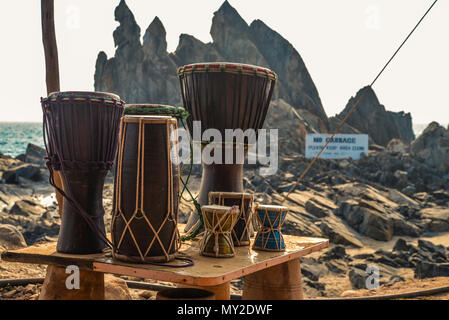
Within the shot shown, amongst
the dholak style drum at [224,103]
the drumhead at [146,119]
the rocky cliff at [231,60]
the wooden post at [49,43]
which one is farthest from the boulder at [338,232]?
the rocky cliff at [231,60]

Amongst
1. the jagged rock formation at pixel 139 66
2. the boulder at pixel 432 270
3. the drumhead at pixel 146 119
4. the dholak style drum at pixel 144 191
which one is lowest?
the boulder at pixel 432 270

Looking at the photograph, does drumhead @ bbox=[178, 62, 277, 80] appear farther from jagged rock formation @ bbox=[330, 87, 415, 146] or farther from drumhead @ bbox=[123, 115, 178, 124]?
jagged rock formation @ bbox=[330, 87, 415, 146]

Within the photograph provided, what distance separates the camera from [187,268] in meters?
2.80

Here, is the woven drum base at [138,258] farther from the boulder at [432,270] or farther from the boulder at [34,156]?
the boulder at [34,156]

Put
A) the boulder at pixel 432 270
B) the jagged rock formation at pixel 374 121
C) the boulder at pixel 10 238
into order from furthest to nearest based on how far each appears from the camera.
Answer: the jagged rock formation at pixel 374 121 → the boulder at pixel 432 270 → the boulder at pixel 10 238

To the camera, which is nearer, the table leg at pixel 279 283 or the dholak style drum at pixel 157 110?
the dholak style drum at pixel 157 110

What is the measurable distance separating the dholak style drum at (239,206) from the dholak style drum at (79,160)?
3.12 feet

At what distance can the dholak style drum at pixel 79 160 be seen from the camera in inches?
122

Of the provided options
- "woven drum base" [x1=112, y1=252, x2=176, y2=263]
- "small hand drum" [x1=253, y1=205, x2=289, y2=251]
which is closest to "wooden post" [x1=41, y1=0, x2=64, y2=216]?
"woven drum base" [x1=112, y1=252, x2=176, y2=263]

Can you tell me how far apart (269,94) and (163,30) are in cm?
4394

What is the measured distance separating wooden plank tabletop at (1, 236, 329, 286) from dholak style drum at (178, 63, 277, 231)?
769 millimetres

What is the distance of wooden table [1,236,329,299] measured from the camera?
104 inches
